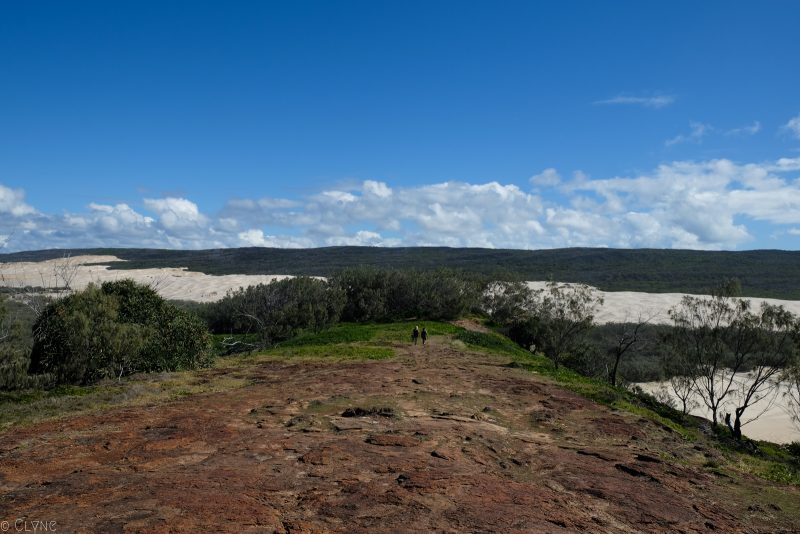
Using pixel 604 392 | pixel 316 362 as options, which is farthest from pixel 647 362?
pixel 316 362

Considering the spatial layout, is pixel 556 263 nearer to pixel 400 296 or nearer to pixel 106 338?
pixel 400 296

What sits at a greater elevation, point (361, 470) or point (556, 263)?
point (556, 263)

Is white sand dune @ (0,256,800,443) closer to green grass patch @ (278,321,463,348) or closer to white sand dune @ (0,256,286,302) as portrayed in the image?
white sand dune @ (0,256,286,302)

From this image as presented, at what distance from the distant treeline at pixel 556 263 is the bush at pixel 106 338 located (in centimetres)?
4541

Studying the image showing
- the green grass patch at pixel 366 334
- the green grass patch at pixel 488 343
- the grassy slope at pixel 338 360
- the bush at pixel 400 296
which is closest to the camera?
the grassy slope at pixel 338 360

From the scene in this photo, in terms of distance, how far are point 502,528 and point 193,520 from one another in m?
3.26

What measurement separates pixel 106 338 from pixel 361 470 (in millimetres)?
11102

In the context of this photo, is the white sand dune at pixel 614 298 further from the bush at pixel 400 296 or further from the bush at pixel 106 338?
the bush at pixel 106 338

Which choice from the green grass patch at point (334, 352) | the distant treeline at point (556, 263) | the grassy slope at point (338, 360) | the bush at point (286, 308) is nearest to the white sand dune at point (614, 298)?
the bush at point (286, 308)

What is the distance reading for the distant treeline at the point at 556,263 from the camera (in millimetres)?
79562

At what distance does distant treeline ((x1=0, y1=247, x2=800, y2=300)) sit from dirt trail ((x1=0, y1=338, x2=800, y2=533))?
5372 cm

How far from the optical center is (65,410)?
11.2 meters

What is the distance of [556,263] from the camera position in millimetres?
104750

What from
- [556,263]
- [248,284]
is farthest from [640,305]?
[248,284]
